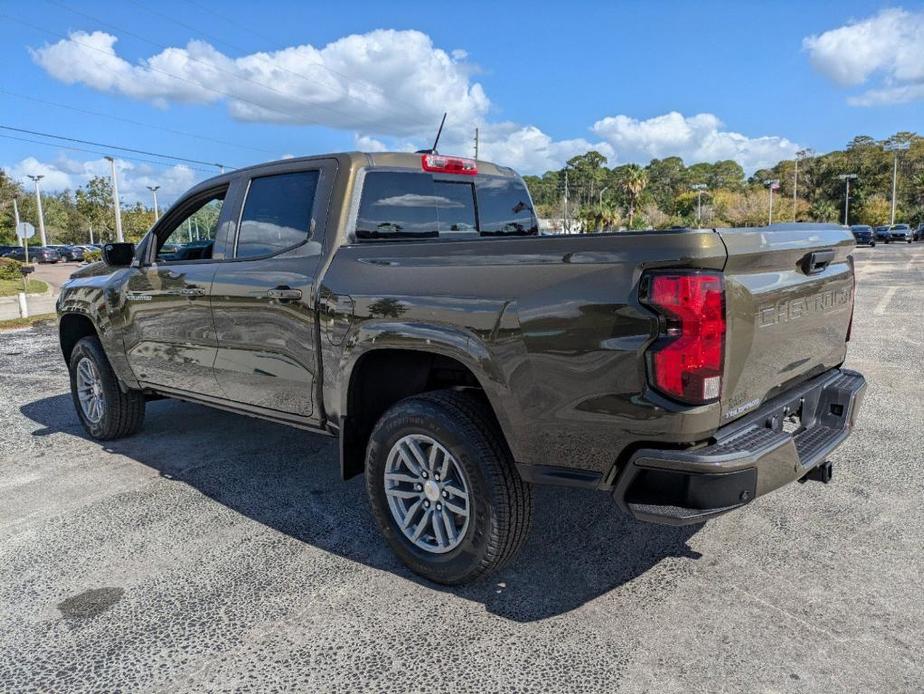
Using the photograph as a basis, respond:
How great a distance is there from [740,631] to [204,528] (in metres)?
2.75

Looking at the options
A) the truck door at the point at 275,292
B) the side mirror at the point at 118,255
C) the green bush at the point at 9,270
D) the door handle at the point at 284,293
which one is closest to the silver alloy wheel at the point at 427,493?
the truck door at the point at 275,292

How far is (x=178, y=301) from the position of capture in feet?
14.4

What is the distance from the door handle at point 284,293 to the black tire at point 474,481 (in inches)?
33.6

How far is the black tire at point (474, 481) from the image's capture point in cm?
286

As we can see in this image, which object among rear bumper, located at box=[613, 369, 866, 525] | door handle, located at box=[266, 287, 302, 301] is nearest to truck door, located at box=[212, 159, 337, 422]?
door handle, located at box=[266, 287, 302, 301]

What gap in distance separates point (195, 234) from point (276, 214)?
102 cm

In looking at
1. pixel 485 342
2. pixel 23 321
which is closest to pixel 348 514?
pixel 485 342

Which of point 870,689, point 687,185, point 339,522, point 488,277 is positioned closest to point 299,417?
point 339,522

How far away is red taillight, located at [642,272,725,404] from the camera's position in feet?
7.53

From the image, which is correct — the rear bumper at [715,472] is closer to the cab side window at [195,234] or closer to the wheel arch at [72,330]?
the cab side window at [195,234]

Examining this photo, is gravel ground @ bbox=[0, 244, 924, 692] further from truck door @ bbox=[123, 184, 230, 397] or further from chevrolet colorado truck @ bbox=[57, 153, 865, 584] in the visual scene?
truck door @ bbox=[123, 184, 230, 397]

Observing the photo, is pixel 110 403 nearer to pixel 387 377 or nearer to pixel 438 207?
pixel 387 377

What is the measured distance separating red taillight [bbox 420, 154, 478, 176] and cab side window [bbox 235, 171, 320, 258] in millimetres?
666

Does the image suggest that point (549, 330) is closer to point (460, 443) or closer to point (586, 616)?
point (460, 443)
